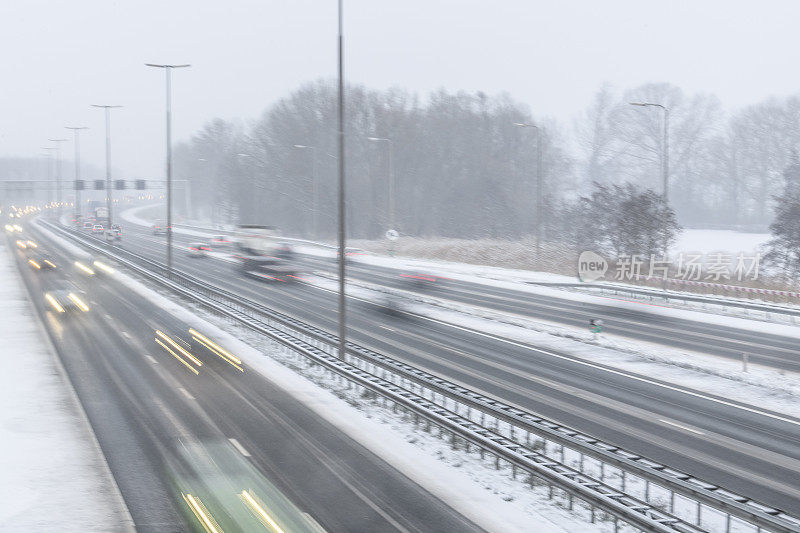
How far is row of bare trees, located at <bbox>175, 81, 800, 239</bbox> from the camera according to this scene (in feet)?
305

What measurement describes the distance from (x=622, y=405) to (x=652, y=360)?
6.38 meters

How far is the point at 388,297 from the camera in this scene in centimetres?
3675

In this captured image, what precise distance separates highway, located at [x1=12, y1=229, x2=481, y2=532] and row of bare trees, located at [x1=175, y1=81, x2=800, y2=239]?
64.2m

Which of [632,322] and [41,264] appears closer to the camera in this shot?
[632,322]

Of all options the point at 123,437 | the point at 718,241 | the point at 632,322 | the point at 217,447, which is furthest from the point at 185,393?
the point at 718,241

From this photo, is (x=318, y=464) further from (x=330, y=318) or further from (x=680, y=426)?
(x=330, y=318)

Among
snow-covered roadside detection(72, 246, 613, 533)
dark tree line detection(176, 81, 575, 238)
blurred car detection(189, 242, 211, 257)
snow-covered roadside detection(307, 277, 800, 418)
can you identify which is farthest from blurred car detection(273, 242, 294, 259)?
snow-covered roadside detection(72, 246, 613, 533)

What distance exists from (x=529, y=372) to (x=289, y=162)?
269 ft

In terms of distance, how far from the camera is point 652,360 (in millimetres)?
25031

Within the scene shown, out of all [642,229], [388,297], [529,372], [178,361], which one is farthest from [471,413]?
[642,229]

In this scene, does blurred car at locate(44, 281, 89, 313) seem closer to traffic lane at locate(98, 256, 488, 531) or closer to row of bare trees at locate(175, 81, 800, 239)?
traffic lane at locate(98, 256, 488, 531)

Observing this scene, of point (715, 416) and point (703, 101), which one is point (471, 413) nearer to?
point (715, 416)

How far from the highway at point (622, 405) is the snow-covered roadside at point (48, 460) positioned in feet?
33.6

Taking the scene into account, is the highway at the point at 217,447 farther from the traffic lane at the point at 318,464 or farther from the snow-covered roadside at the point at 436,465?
the snow-covered roadside at the point at 436,465
